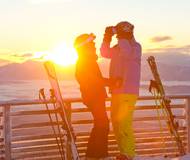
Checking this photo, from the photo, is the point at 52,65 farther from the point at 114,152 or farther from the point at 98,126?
the point at 114,152

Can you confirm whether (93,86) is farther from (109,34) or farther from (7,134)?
(7,134)

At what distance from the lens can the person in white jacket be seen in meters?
9.57

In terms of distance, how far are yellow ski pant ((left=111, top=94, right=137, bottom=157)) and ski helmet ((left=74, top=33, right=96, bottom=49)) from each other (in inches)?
40.0

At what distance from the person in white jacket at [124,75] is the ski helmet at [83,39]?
1.18 ft

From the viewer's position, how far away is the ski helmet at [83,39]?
9289mm

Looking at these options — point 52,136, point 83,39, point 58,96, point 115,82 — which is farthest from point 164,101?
point 58,96

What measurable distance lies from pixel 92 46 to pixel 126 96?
981 millimetres

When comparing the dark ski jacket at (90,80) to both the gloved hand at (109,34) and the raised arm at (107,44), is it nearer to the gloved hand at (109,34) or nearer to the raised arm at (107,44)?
the raised arm at (107,44)

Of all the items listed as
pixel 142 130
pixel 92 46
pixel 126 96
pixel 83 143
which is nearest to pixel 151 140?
pixel 142 130

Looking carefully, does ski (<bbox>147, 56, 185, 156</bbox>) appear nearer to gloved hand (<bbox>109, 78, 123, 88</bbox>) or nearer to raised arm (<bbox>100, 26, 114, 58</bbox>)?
gloved hand (<bbox>109, 78, 123, 88</bbox>)

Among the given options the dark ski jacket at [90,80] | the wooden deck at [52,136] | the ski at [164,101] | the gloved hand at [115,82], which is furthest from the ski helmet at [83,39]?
the ski at [164,101]

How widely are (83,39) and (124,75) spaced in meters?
0.89

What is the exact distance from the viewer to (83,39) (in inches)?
367

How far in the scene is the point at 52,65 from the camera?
923 cm
